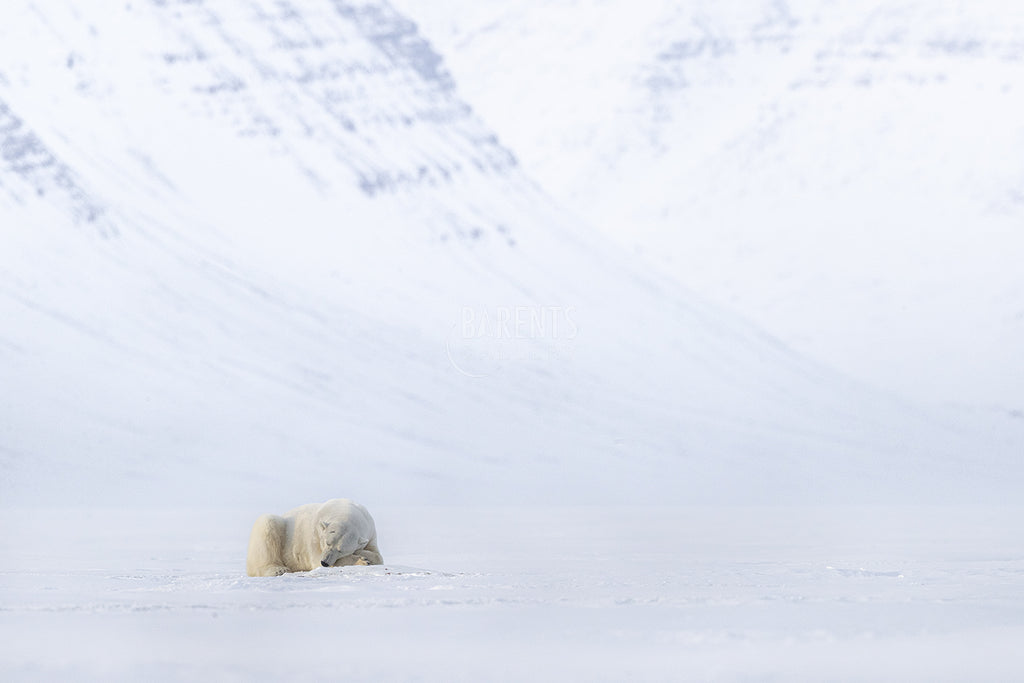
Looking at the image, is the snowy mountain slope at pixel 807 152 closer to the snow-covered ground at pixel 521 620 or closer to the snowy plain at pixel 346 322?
the snowy plain at pixel 346 322

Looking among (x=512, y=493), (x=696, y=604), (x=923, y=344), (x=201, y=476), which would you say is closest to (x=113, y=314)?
(x=201, y=476)

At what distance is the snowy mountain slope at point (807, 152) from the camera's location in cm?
7306

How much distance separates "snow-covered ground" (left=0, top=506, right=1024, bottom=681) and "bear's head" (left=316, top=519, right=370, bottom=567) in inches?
4.3

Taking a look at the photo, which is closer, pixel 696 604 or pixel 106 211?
pixel 696 604

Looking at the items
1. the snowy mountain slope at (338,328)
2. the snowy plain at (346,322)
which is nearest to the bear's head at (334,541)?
the snowy plain at (346,322)

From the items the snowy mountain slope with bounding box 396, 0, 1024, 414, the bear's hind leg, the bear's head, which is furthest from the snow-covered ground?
the snowy mountain slope with bounding box 396, 0, 1024, 414

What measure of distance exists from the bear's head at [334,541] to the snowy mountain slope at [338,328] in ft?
160

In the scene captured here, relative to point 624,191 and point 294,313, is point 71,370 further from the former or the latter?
point 624,191

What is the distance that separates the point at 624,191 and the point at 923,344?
1778cm

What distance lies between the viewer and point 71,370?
219 ft

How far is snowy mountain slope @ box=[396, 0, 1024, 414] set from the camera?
7306cm

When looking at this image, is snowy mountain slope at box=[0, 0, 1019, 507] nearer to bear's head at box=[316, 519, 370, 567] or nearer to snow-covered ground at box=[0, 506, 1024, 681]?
snow-covered ground at box=[0, 506, 1024, 681]

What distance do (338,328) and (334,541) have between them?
63.1 m

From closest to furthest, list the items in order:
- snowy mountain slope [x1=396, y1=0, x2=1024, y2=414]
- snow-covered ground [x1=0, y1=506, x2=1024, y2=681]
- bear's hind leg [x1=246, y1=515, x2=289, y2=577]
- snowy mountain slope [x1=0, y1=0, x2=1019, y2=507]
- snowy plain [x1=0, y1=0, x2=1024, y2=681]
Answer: snow-covered ground [x1=0, y1=506, x2=1024, y2=681] < bear's hind leg [x1=246, y1=515, x2=289, y2=577] < snowy plain [x1=0, y1=0, x2=1024, y2=681] < snowy mountain slope [x1=0, y1=0, x2=1019, y2=507] < snowy mountain slope [x1=396, y1=0, x2=1024, y2=414]
